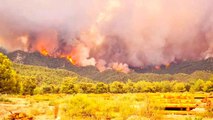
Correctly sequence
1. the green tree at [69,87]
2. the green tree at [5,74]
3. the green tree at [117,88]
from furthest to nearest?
the green tree at [117,88] → the green tree at [69,87] → the green tree at [5,74]

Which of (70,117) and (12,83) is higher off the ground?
(12,83)

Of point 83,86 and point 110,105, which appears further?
point 83,86

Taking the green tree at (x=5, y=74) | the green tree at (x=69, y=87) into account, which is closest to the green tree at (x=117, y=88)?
the green tree at (x=69, y=87)

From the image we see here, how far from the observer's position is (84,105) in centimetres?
2512

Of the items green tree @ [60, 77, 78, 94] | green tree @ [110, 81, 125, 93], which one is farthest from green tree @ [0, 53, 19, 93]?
green tree @ [110, 81, 125, 93]

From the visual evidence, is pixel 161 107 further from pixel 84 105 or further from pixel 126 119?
pixel 84 105

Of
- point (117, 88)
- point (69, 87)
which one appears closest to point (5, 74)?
point (69, 87)

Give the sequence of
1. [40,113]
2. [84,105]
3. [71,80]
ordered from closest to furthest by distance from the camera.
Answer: [84,105] < [40,113] < [71,80]

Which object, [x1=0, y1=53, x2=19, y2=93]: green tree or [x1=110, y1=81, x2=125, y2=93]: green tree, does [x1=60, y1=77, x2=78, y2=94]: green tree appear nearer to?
[x1=110, y1=81, x2=125, y2=93]: green tree

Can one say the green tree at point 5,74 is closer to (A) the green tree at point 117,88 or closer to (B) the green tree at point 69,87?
(B) the green tree at point 69,87

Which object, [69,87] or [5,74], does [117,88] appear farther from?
[5,74]

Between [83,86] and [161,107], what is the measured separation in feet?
284

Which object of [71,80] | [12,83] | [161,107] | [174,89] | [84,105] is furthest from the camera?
[174,89]

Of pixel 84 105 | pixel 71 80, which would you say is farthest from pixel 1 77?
pixel 71 80
